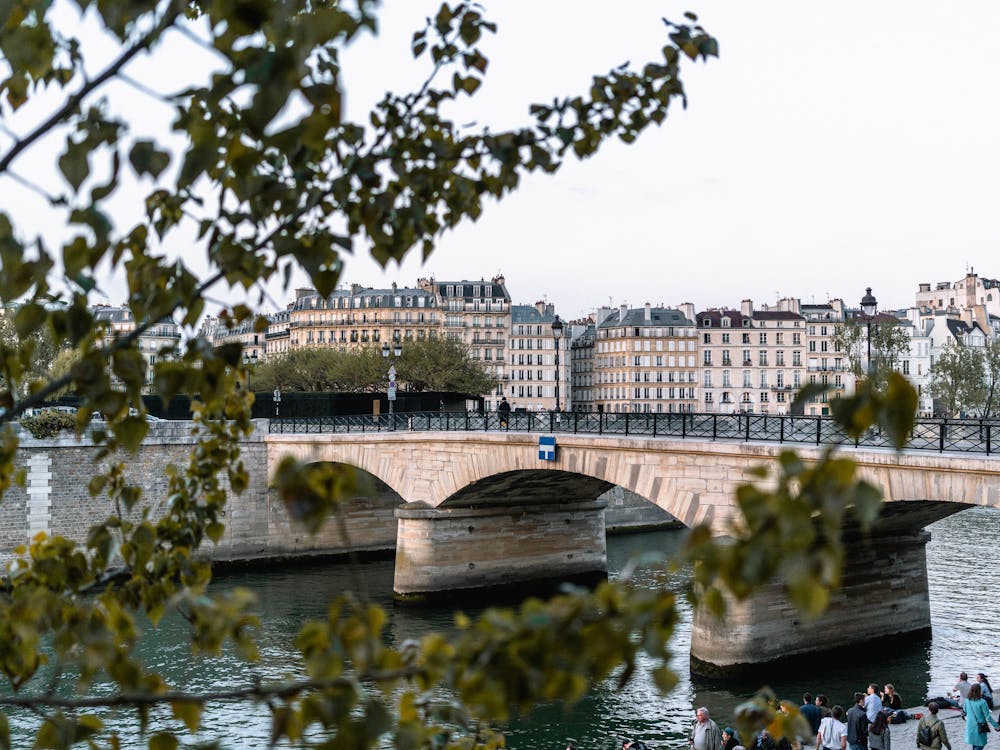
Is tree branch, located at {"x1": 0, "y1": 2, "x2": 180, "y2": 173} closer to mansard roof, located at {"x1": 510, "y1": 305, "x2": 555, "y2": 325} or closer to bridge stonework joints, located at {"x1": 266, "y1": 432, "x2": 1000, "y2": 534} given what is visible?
bridge stonework joints, located at {"x1": 266, "y1": 432, "x2": 1000, "y2": 534}

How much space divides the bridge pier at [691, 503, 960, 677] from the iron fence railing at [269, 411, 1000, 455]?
2.09 metres

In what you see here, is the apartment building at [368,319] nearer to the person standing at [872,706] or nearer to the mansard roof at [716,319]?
the mansard roof at [716,319]

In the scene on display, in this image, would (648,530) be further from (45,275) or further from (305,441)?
(45,275)

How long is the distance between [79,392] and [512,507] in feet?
101

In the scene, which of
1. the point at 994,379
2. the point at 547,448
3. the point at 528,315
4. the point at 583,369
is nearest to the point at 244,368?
the point at 547,448

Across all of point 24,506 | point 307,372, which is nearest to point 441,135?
point 24,506

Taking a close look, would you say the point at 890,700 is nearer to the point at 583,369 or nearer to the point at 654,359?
the point at 654,359

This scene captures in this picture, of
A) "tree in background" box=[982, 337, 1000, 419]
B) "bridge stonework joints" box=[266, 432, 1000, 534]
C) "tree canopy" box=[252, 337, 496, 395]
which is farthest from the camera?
"tree in background" box=[982, 337, 1000, 419]

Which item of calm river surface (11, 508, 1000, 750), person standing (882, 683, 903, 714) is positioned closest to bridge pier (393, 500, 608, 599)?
calm river surface (11, 508, 1000, 750)

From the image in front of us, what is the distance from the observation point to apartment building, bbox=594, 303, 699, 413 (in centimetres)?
9419

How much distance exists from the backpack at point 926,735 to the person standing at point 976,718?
1.52 feet

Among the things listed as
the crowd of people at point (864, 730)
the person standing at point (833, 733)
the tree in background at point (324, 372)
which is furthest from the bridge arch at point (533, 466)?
the tree in background at point (324, 372)

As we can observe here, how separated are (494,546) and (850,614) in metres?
11.7

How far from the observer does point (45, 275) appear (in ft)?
10.6
